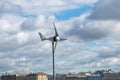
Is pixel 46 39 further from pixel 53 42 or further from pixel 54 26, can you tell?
pixel 54 26

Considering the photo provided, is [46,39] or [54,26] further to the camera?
[46,39]

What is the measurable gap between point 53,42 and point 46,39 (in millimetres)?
2330

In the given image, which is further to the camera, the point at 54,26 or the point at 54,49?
the point at 54,49

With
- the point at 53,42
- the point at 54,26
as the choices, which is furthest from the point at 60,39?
the point at 54,26

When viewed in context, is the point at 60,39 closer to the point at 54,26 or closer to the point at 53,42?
the point at 53,42

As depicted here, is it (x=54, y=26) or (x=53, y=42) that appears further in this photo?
(x=53, y=42)

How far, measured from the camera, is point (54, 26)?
11225 cm

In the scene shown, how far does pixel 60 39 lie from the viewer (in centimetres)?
12150

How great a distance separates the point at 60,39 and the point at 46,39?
13.3 ft

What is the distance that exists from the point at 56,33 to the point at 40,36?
16.1 feet

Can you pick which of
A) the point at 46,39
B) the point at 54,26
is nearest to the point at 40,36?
the point at 46,39

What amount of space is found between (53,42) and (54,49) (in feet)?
8.08

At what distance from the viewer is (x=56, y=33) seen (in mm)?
120000
